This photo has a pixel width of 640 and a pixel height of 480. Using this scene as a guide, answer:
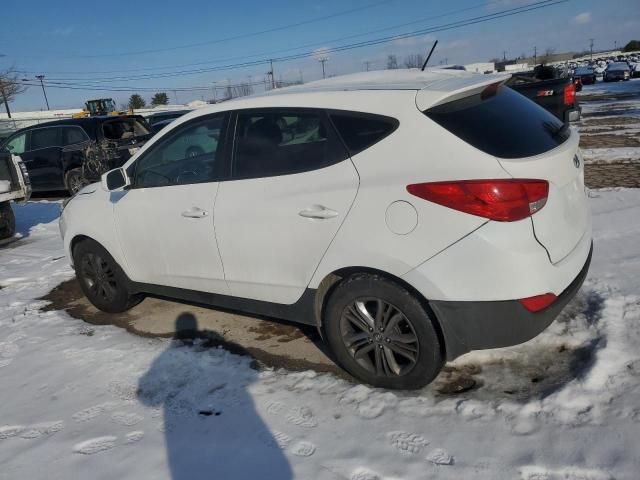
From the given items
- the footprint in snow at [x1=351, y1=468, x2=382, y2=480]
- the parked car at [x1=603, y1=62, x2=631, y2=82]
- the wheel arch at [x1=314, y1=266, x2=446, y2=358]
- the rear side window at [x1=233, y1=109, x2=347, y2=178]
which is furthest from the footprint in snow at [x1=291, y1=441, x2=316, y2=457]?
the parked car at [x1=603, y1=62, x2=631, y2=82]

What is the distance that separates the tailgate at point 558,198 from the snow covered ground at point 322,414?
82cm

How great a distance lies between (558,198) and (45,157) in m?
11.8

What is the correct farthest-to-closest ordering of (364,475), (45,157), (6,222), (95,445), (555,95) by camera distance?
1. (45,157)
2. (555,95)
3. (6,222)
4. (95,445)
5. (364,475)

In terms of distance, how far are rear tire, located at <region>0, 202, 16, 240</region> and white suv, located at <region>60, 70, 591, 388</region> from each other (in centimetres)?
589

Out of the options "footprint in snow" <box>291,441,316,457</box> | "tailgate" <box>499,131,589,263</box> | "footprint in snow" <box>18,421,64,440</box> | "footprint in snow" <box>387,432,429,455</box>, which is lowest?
"footprint in snow" <box>387,432,429,455</box>

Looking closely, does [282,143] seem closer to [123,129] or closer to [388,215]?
[388,215]

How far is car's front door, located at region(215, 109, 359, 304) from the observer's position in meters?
2.94

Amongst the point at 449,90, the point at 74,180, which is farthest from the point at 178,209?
the point at 74,180

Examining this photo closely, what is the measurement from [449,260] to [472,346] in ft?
1.74

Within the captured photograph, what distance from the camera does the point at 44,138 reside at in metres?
11.7

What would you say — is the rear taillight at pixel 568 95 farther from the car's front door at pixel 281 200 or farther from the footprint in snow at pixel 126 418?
the footprint in snow at pixel 126 418

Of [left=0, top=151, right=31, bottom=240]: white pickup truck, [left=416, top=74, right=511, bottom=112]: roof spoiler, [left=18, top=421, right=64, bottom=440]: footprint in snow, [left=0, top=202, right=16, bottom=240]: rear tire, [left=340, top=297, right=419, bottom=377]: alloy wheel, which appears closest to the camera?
[left=416, top=74, right=511, bottom=112]: roof spoiler

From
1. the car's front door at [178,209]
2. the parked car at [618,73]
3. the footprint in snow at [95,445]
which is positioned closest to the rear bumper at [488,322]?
the car's front door at [178,209]

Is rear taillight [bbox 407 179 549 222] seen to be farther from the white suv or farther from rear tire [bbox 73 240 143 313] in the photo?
rear tire [bbox 73 240 143 313]
